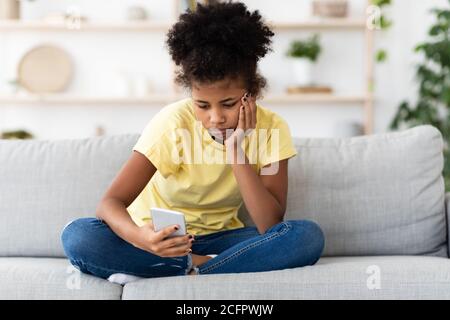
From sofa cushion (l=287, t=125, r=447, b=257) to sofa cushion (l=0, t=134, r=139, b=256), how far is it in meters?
0.54

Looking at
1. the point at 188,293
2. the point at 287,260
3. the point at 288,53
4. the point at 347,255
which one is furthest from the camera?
the point at 288,53

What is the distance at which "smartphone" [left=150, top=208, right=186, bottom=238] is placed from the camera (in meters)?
1.51

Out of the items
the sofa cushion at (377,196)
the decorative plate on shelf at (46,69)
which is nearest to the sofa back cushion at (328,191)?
the sofa cushion at (377,196)

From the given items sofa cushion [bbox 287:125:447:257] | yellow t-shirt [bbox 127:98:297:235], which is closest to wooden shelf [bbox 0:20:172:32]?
sofa cushion [bbox 287:125:447:257]

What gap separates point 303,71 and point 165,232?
313 cm

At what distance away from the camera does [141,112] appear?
4.73 metres

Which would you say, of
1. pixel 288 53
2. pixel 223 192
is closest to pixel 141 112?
pixel 288 53

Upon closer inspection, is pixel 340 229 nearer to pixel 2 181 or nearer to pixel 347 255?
pixel 347 255

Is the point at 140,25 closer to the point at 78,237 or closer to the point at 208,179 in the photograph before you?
the point at 208,179

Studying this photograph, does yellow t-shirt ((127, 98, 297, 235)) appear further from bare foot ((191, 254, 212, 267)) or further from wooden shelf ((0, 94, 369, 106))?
wooden shelf ((0, 94, 369, 106))

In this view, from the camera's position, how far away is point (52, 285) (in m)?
1.68

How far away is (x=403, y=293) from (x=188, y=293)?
18.6 inches

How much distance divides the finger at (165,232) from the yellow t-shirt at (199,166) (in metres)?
0.31

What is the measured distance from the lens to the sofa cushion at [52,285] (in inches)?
64.9
